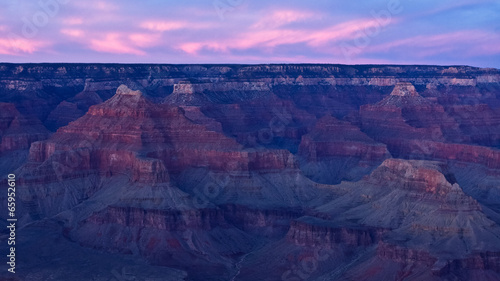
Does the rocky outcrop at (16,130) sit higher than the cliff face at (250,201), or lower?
higher

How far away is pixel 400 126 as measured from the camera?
174m

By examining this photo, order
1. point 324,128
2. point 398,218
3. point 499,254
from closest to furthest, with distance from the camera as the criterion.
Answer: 1. point 499,254
2. point 398,218
3. point 324,128

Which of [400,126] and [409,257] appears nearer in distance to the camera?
[409,257]

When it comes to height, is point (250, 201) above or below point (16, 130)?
below

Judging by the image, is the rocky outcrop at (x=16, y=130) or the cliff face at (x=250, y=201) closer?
the cliff face at (x=250, y=201)

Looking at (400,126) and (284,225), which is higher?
(400,126)

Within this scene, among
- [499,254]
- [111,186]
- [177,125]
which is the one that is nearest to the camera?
[499,254]

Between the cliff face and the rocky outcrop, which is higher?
the rocky outcrop

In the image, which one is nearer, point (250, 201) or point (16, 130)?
point (250, 201)

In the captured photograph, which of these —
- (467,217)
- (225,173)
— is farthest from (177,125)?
(467,217)

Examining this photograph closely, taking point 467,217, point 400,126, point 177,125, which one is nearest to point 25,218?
point 177,125

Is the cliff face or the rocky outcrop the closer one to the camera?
the cliff face

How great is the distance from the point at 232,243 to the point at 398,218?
22.4 meters

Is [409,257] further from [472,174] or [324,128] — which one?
[324,128]
